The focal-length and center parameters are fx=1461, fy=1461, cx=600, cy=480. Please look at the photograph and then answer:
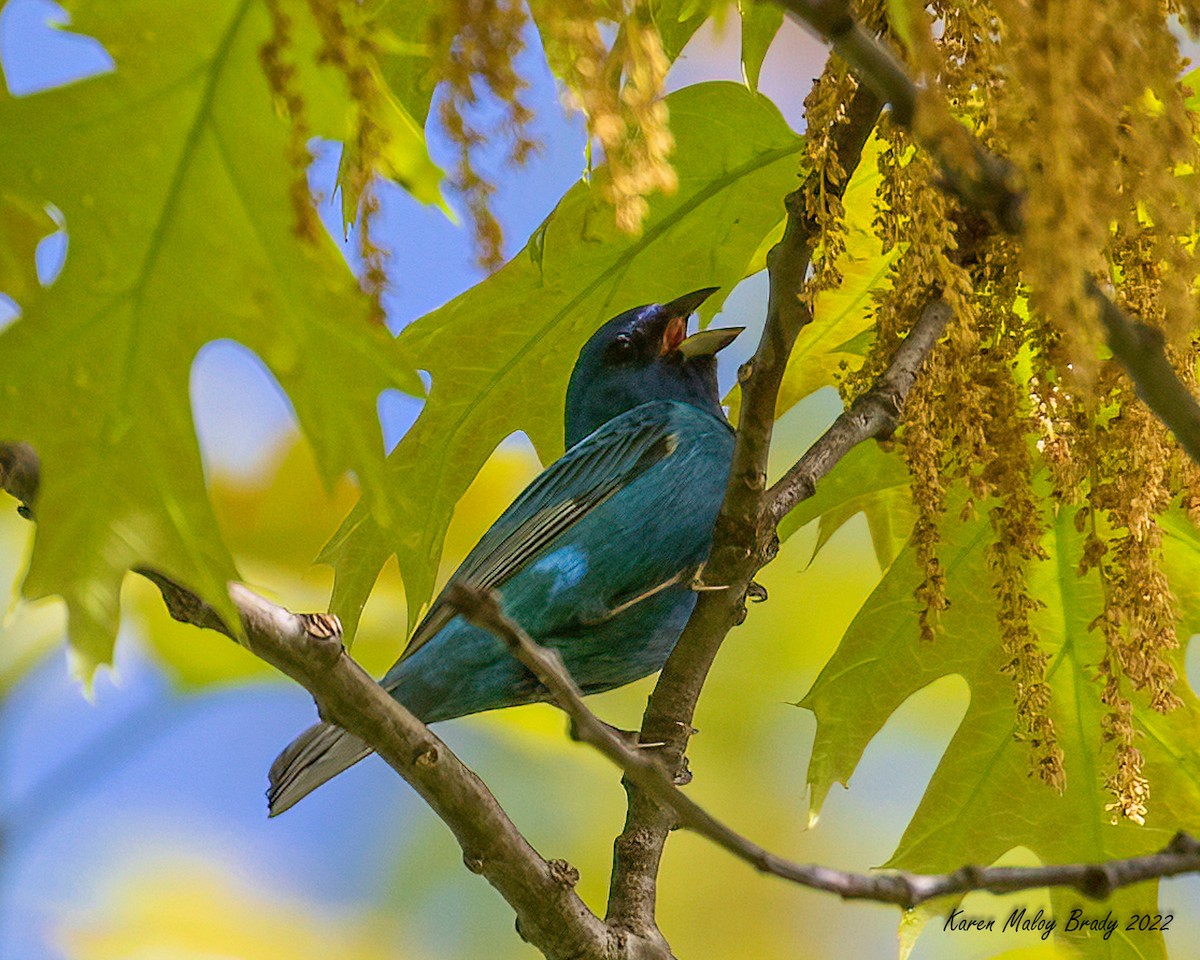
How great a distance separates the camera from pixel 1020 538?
2.42 m

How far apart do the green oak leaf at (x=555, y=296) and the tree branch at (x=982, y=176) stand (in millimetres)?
1458

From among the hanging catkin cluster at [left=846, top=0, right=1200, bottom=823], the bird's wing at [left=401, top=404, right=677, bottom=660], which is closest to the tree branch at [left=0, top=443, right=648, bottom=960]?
the hanging catkin cluster at [left=846, top=0, right=1200, bottom=823]

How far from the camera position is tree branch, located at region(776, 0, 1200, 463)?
1.28 m

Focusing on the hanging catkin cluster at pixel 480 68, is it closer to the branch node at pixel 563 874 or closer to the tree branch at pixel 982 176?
the tree branch at pixel 982 176

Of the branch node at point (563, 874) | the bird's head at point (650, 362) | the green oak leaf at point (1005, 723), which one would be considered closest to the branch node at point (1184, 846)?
the branch node at point (563, 874)

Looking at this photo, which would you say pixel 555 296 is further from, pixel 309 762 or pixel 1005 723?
pixel 1005 723

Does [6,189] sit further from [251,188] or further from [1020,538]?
[1020,538]

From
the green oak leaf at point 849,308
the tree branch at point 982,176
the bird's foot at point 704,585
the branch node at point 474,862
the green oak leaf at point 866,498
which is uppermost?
the green oak leaf at point 849,308

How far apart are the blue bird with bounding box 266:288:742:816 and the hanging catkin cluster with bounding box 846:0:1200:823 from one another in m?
0.93

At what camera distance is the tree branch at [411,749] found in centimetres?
197

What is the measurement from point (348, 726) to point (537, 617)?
1475 mm

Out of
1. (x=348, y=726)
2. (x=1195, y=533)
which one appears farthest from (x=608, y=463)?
(x=348, y=726)

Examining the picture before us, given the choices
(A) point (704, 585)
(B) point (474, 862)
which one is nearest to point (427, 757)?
(B) point (474, 862)

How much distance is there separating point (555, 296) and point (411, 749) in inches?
48.2
